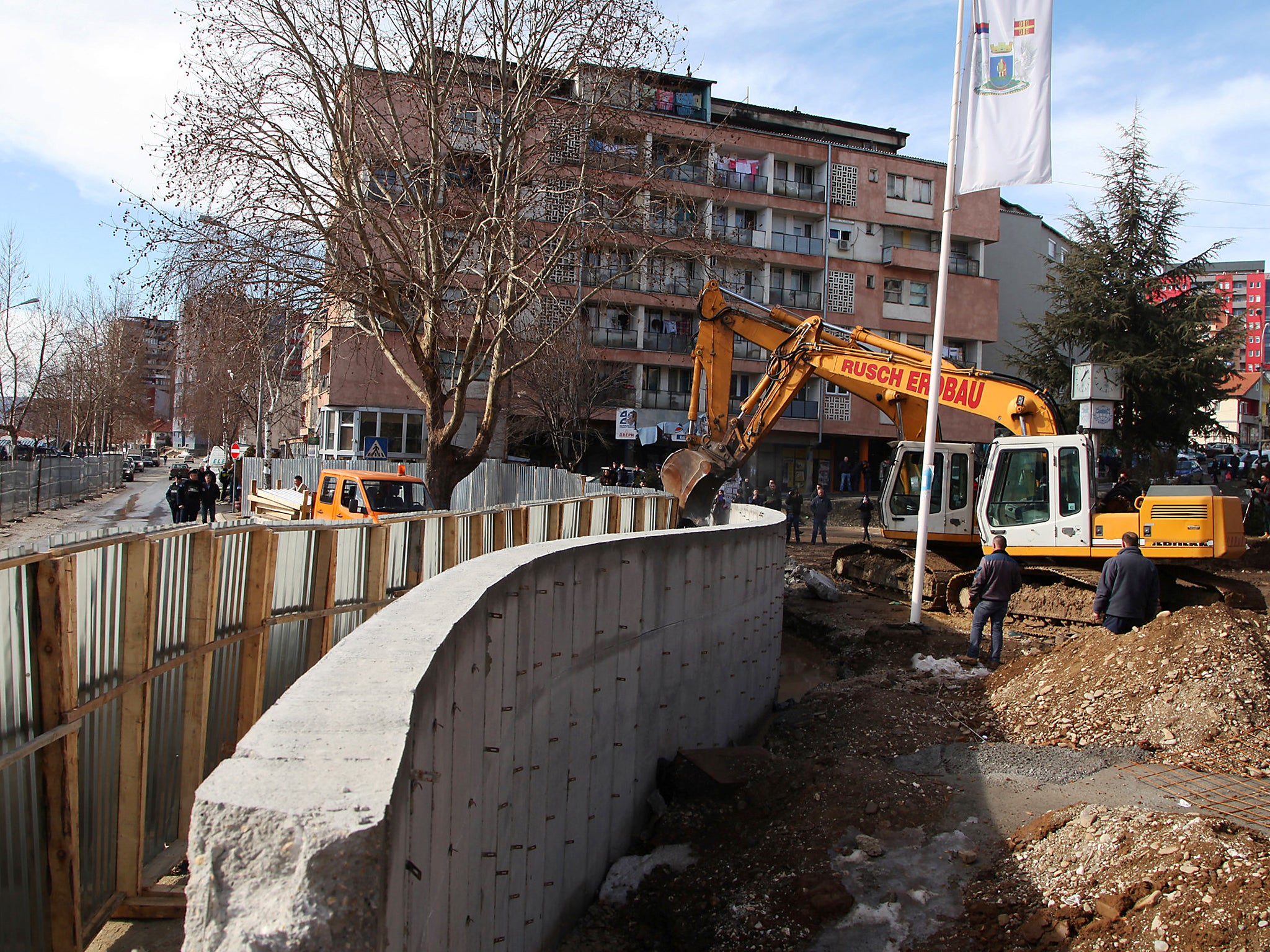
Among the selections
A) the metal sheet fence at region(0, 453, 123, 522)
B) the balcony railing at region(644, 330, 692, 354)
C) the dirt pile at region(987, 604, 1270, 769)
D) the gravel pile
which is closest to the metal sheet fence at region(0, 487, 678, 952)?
the gravel pile

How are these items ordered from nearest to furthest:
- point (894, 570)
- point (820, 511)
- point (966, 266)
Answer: point (894, 570), point (820, 511), point (966, 266)

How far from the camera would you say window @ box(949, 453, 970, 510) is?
55.9 feet

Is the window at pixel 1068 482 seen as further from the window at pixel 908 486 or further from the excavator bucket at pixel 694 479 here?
the excavator bucket at pixel 694 479

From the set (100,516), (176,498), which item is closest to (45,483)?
(100,516)

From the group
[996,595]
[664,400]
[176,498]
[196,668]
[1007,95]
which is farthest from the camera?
[664,400]

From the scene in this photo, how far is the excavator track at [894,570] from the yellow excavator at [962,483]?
34 mm

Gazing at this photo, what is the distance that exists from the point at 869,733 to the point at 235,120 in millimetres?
13830

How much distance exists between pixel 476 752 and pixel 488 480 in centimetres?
2365

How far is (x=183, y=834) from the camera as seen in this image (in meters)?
5.29

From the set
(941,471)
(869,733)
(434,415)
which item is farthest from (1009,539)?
(434,415)

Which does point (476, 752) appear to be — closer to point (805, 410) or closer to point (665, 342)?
point (665, 342)

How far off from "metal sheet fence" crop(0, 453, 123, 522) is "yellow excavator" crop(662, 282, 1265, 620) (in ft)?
65.2

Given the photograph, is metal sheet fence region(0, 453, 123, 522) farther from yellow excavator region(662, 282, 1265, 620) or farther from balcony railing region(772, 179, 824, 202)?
balcony railing region(772, 179, 824, 202)

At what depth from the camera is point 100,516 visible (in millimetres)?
31219
